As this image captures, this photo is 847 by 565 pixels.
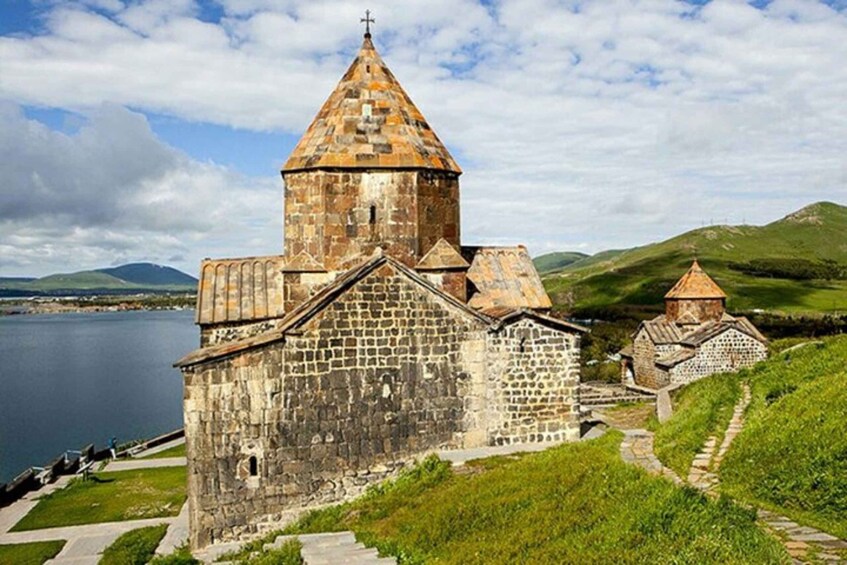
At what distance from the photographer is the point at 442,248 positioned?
12.5m

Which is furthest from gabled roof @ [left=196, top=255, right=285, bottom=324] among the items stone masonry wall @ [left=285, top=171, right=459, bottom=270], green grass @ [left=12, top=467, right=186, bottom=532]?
green grass @ [left=12, top=467, right=186, bottom=532]

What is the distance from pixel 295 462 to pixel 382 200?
4591 millimetres

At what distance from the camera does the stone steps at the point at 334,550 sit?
7174 mm

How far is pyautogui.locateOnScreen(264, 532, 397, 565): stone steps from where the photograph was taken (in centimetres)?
717

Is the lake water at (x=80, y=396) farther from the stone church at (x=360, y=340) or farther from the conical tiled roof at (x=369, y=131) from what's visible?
the conical tiled roof at (x=369, y=131)

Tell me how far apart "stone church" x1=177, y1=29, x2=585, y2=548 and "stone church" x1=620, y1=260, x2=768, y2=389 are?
1595 cm

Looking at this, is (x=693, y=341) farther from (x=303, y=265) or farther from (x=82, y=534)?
(x=82, y=534)

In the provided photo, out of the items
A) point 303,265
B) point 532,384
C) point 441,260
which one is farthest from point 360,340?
point 532,384

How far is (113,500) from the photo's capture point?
17.1 m

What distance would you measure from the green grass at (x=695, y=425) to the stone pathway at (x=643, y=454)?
0.10 m

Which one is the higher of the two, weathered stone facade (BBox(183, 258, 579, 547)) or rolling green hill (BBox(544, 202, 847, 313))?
rolling green hill (BBox(544, 202, 847, 313))

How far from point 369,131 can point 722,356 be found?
19659mm

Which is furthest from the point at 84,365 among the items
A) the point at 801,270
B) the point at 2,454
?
the point at 801,270

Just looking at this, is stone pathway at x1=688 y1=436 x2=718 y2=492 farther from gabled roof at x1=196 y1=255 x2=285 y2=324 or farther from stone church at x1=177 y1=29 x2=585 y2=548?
gabled roof at x1=196 y1=255 x2=285 y2=324
